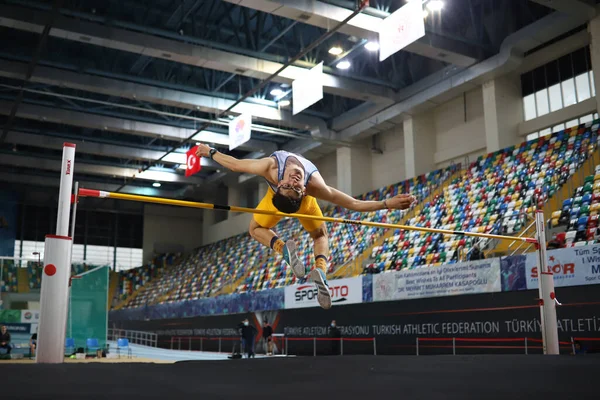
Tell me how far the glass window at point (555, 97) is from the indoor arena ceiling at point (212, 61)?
2017 mm

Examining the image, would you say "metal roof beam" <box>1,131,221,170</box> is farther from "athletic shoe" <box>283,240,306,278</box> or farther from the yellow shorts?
"athletic shoe" <box>283,240,306,278</box>

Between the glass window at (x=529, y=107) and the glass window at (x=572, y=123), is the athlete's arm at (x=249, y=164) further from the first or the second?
the glass window at (x=529, y=107)

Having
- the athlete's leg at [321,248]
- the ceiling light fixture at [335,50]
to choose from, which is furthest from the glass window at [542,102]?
the athlete's leg at [321,248]

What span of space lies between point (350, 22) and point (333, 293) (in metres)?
7.30

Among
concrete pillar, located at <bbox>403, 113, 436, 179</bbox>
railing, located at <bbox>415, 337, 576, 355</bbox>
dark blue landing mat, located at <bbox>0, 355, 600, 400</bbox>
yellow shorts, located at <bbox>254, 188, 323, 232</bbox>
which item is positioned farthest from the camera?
concrete pillar, located at <bbox>403, 113, 436, 179</bbox>

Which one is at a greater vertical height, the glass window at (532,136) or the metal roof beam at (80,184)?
the metal roof beam at (80,184)

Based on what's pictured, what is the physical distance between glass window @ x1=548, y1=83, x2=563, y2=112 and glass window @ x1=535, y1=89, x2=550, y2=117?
0.14m

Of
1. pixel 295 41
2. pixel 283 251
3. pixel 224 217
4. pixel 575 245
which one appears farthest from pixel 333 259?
pixel 224 217

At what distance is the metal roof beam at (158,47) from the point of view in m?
15.3

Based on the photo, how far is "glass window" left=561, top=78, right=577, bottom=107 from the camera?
17.2 meters

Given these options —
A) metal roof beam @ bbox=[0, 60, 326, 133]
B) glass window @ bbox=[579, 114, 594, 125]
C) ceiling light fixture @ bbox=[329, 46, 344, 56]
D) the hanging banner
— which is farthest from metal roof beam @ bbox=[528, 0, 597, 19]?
metal roof beam @ bbox=[0, 60, 326, 133]

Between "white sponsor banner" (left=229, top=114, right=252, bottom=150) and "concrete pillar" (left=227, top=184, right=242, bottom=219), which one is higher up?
"concrete pillar" (left=227, top=184, right=242, bottom=219)

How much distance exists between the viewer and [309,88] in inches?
623

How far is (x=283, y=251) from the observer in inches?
257
